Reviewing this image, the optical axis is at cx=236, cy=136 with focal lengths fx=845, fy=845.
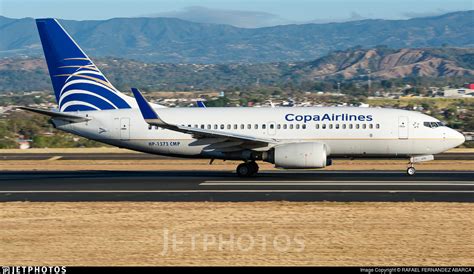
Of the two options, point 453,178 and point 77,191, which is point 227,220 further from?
point 453,178

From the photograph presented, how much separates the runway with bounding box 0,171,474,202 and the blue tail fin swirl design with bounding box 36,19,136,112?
354 centimetres

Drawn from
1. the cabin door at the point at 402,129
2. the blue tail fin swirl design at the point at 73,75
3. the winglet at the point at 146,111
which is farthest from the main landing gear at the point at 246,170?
the cabin door at the point at 402,129

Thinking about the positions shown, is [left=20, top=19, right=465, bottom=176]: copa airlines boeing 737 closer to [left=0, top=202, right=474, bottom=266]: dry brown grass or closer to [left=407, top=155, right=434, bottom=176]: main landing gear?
[left=407, top=155, right=434, bottom=176]: main landing gear

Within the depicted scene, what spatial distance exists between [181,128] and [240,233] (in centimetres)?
1582

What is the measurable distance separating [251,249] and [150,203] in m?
9.12

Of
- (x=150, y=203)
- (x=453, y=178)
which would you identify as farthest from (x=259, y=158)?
(x=150, y=203)

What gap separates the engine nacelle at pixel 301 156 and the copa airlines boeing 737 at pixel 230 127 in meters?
0.04

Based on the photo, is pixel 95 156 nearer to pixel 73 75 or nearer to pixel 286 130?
pixel 73 75

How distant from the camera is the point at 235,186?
113 ft

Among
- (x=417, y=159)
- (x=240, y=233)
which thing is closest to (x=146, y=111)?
(x=417, y=159)

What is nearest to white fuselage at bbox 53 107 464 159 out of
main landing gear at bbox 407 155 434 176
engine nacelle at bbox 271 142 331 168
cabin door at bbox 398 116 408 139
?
cabin door at bbox 398 116 408 139

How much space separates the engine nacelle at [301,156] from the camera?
37.0 m

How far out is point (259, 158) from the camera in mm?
39000

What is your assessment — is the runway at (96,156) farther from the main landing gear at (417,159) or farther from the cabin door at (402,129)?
the cabin door at (402,129)
